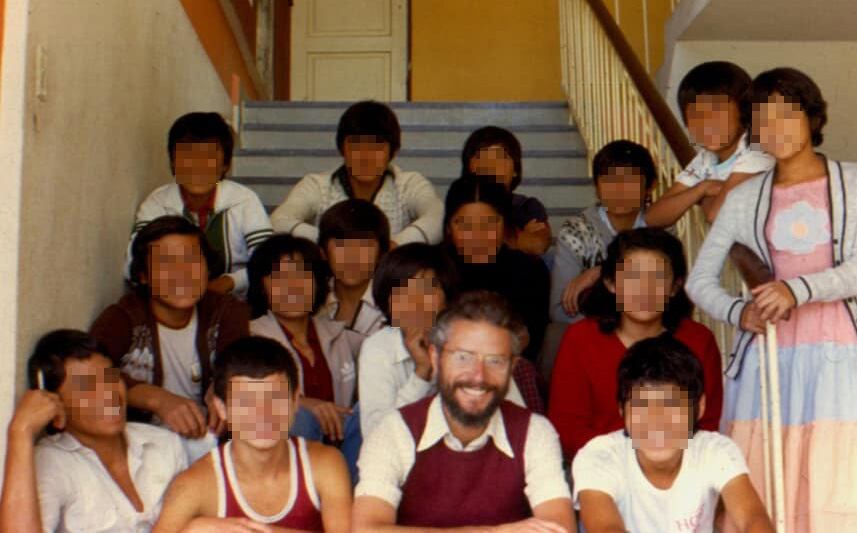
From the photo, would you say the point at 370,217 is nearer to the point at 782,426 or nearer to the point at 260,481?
the point at 260,481

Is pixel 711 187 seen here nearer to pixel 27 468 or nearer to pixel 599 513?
pixel 599 513

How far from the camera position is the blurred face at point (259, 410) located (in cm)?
260

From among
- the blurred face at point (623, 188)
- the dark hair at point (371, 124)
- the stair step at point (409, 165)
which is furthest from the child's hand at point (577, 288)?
the stair step at point (409, 165)

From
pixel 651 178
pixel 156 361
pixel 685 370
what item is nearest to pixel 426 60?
pixel 651 178

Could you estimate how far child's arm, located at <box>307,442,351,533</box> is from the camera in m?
2.63

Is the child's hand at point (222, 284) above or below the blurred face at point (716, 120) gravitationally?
below

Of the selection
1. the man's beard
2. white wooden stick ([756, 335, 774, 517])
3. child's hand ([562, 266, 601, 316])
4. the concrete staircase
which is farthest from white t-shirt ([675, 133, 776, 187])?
the concrete staircase

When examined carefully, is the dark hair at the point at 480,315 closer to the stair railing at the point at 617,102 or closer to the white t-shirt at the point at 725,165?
the white t-shirt at the point at 725,165

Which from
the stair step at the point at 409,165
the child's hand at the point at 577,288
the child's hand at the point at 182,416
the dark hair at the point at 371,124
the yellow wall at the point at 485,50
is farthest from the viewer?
the yellow wall at the point at 485,50

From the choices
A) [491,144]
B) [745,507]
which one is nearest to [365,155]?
[491,144]

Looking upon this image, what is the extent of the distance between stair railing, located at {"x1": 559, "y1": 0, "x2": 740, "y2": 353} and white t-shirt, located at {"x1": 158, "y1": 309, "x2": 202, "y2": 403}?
151 centimetres

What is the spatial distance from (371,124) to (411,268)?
3.18 ft

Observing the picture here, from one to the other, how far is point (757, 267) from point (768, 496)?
0.51m

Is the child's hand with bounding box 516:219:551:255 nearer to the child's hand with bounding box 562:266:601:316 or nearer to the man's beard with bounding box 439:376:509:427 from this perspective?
the child's hand with bounding box 562:266:601:316
